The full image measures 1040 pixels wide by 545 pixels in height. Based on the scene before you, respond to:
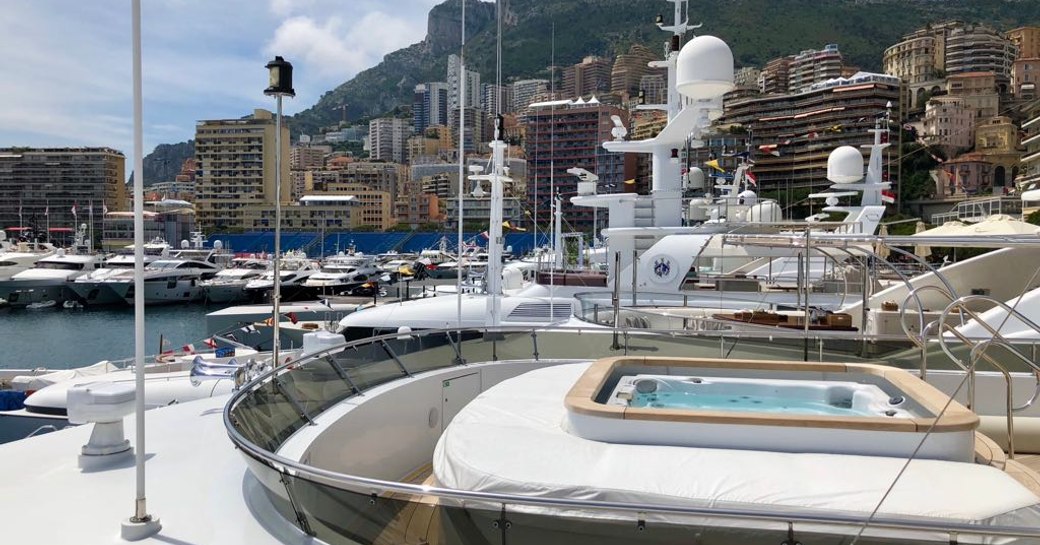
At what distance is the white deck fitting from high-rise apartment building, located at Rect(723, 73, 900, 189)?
79081mm

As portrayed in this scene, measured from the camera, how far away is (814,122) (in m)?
87.6

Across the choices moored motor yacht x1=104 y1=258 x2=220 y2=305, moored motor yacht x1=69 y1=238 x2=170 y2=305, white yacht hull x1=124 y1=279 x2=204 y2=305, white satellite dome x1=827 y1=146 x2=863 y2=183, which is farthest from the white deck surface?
moored motor yacht x1=69 y1=238 x2=170 y2=305

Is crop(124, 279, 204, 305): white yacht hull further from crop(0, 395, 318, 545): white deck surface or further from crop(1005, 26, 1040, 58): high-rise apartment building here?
crop(1005, 26, 1040, 58): high-rise apartment building

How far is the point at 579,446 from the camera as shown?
12.4 feet

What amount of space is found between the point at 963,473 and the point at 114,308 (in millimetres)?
54314

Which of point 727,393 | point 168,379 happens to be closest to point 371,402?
point 727,393

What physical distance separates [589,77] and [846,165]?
11496cm

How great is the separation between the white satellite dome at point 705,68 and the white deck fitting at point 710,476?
1184 centimetres

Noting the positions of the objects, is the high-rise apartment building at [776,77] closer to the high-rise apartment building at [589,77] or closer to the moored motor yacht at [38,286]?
the high-rise apartment building at [589,77]

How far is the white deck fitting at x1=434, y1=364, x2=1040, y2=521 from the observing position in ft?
9.69

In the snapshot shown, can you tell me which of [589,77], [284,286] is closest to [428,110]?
[589,77]

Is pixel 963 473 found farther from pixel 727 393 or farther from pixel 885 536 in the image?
pixel 727 393

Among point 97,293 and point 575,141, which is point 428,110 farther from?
point 97,293

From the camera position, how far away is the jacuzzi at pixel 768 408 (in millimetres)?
3668
